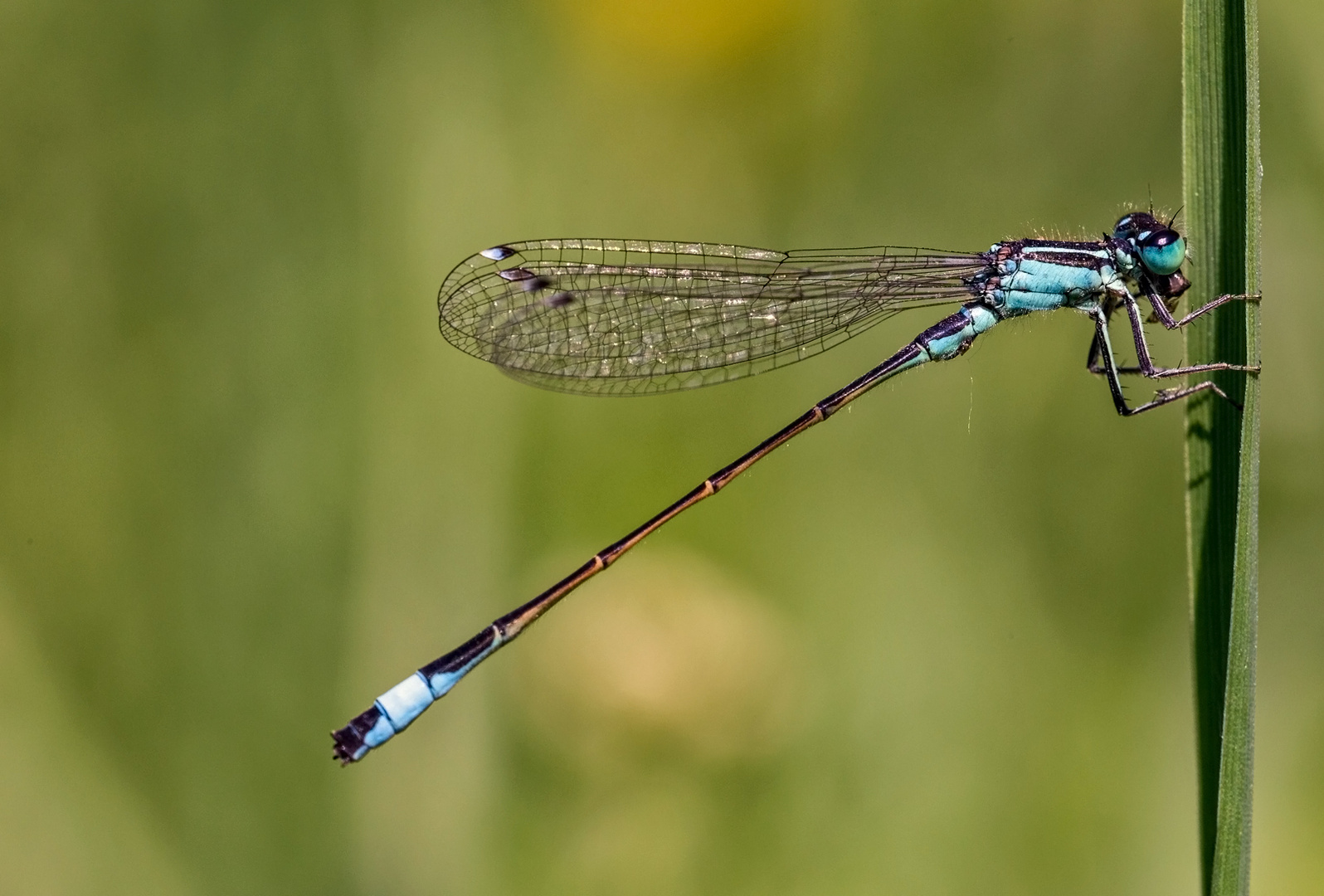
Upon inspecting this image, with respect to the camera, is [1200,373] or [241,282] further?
[241,282]

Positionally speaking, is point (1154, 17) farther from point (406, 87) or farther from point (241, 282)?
point (241, 282)

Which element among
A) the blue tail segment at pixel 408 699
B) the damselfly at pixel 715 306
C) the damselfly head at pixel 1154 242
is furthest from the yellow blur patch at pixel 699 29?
the blue tail segment at pixel 408 699

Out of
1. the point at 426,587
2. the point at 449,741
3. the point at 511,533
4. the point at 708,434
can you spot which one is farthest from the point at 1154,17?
the point at 449,741

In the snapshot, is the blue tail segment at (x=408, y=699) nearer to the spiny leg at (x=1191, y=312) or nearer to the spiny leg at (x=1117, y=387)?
the spiny leg at (x=1117, y=387)

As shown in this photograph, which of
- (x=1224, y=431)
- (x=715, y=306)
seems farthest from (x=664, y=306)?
(x=1224, y=431)

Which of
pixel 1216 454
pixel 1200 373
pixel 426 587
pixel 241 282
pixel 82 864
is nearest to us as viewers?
pixel 1216 454

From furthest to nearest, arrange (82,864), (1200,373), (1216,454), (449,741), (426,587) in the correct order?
1. (426,587)
2. (449,741)
3. (82,864)
4. (1200,373)
5. (1216,454)

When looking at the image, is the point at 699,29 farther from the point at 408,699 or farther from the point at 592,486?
the point at 408,699
